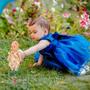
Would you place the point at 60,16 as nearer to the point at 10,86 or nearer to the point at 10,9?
the point at 10,9

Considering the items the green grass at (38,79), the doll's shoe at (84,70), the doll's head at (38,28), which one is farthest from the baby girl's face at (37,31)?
the doll's shoe at (84,70)

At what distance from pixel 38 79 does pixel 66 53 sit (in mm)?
545

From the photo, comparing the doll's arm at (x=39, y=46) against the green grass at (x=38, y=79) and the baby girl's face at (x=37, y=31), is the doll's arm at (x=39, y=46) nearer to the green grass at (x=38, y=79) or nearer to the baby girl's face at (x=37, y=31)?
the baby girl's face at (x=37, y=31)

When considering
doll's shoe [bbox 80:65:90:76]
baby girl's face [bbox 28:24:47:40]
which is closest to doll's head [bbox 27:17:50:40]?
baby girl's face [bbox 28:24:47:40]

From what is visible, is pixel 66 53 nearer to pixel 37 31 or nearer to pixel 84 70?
pixel 84 70

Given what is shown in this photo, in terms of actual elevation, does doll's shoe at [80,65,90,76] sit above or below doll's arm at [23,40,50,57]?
below

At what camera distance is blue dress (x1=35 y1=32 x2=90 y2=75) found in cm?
479

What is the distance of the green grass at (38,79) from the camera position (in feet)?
13.8

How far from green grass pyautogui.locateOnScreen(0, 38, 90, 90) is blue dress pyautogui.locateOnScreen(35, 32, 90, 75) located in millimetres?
90

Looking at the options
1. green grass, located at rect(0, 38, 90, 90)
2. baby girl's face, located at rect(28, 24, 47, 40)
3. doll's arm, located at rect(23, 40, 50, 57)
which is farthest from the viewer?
baby girl's face, located at rect(28, 24, 47, 40)

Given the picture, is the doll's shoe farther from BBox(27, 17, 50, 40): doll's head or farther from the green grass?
BBox(27, 17, 50, 40): doll's head

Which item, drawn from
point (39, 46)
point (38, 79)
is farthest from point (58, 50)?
point (38, 79)

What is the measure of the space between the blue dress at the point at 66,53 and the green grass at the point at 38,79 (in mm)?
90

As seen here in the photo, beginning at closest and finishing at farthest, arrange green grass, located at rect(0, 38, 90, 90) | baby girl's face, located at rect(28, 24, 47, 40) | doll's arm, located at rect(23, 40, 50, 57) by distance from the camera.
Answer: green grass, located at rect(0, 38, 90, 90)
doll's arm, located at rect(23, 40, 50, 57)
baby girl's face, located at rect(28, 24, 47, 40)
